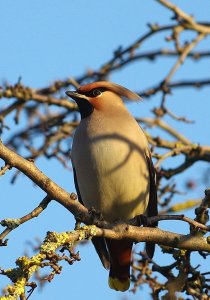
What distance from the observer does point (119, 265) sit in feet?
16.4

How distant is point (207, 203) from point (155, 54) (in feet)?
7.43

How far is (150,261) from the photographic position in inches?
170

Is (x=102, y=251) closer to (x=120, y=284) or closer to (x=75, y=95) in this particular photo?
(x=120, y=284)

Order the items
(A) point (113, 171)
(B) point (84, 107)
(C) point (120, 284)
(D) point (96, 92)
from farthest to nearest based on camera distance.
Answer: (D) point (96, 92)
(B) point (84, 107)
(C) point (120, 284)
(A) point (113, 171)

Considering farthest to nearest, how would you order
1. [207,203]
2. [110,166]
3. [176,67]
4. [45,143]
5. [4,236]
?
[45,143] < [176,67] < [110,166] < [207,203] < [4,236]

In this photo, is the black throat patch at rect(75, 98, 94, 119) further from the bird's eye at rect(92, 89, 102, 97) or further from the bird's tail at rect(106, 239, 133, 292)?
the bird's tail at rect(106, 239, 133, 292)

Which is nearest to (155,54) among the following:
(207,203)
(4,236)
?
(207,203)

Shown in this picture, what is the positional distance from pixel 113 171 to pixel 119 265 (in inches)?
28.6

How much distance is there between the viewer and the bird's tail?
4.92m

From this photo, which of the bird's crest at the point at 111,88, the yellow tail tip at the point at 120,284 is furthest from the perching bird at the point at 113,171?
the bird's crest at the point at 111,88

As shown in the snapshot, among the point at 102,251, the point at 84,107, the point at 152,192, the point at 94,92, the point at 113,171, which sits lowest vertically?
the point at 102,251

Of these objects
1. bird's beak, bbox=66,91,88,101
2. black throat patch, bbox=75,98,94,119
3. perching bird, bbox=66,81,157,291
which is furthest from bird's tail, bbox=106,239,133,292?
bird's beak, bbox=66,91,88,101

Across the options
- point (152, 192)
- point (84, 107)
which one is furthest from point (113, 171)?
point (84, 107)

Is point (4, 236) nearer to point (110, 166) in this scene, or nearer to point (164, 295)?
point (164, 295)
